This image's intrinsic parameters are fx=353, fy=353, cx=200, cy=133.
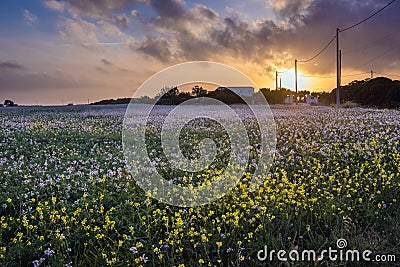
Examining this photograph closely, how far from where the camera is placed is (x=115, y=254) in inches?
181

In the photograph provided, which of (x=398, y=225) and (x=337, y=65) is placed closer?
(x=398, y=225)

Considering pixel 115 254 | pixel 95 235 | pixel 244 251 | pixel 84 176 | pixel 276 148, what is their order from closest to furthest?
pixel 115 254, pixel 244 251, pixel 95 235, pixel 84 176, pixel 276 148

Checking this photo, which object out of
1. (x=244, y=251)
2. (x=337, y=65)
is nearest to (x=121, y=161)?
(x=244, y=251)

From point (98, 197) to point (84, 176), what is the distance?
1609 millimetres

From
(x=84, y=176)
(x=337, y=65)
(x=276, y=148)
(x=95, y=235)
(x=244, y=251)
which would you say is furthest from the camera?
(x=337, y=65)

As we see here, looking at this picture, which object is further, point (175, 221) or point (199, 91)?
point (199, 91)

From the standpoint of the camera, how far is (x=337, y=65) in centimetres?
4175

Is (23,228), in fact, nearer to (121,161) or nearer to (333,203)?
(121,161)

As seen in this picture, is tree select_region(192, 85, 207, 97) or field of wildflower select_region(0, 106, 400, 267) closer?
field of wildflower select_region(0, 106, 400, 267)

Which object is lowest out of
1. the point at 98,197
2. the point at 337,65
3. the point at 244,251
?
the point at 244,251

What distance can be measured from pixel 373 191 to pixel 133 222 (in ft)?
15.1

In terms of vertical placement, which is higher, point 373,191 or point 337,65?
point 337,65

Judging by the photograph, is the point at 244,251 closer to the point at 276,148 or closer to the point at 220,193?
the point at 220,193

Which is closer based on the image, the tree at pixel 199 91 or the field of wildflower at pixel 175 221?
the field of wildflower at pixel 175 221
